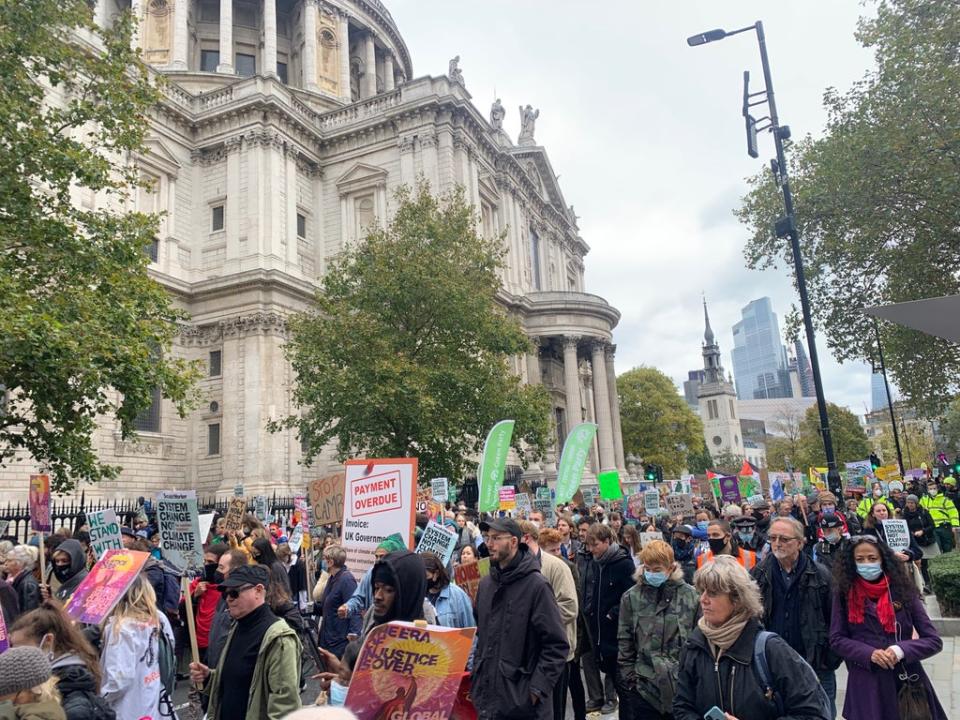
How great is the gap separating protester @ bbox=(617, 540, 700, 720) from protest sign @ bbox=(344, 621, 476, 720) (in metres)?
2.21

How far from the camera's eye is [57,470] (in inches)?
519

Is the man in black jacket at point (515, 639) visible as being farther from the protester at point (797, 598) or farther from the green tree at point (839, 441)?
the green tree at point (839, 441)

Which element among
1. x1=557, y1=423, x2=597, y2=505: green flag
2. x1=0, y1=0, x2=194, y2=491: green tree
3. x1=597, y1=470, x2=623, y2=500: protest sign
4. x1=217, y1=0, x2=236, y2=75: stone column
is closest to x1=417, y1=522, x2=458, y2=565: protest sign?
x1=0, y1=0, x2=194, y2=491: green tree

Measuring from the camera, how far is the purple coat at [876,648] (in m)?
4.56

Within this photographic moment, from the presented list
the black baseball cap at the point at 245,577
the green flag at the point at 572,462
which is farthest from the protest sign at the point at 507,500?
the black baseball cap at the point at 245,577

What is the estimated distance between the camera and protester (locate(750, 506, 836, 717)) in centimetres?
548

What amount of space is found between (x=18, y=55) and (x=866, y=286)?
22.5m

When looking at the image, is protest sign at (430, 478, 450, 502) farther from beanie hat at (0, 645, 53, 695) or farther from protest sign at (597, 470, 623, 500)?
beanie hat at (0, 645, 53, 695)

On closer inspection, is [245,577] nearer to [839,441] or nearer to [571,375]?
[571,375]

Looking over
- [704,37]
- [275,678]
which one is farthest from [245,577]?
[704,37]

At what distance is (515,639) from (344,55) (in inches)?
1919

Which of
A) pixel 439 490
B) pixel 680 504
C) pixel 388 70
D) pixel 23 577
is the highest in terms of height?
pixel 388 70

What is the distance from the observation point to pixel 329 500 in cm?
1118

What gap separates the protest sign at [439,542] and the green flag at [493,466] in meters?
5.90
